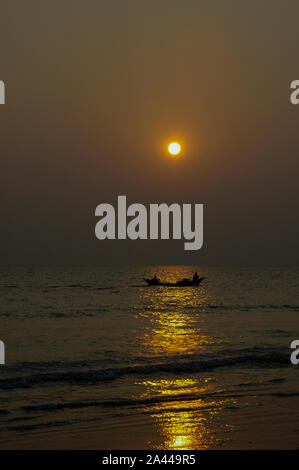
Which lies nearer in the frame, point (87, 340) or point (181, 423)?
point (181, 423)

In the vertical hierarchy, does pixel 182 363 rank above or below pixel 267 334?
below

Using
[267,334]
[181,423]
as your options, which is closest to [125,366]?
[181,423]

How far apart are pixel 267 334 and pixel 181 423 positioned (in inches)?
766

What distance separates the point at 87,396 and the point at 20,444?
189 inches

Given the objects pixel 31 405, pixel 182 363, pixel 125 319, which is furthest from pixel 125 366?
pixel 125 319

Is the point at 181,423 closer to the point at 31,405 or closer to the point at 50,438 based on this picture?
the point at 50,438

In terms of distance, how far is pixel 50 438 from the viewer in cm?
1237
